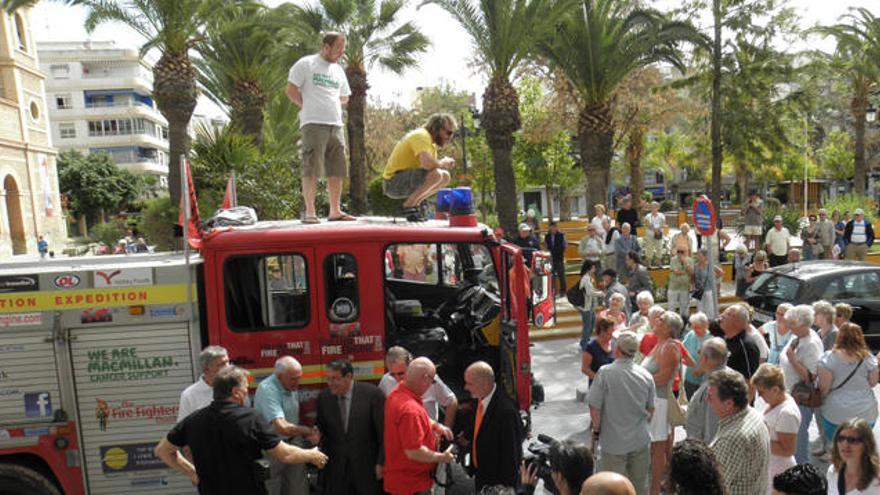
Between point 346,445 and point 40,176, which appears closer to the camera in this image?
point 346,445

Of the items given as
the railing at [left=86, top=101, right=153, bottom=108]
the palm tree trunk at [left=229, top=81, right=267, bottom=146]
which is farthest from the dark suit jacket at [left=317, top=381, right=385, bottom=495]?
the railing at [left=86, top=101, right=153, bottom=108]

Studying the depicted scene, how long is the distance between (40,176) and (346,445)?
4778 centimetres

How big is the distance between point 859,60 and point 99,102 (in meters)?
70.9

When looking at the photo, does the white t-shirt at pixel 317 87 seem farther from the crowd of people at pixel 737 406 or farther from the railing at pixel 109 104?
the railing at pixel 109 104

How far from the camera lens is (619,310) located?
26.1 ft

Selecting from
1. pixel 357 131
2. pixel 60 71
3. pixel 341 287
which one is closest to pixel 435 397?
pixel 341 287

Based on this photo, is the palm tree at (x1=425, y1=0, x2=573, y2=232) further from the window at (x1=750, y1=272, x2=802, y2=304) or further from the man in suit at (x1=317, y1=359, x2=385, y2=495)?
the man in suit at (x1=317, y1=359, x2=385, y2=495)

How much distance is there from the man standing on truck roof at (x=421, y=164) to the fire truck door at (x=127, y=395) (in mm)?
2797

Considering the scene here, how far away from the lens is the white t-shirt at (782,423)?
445 centimetres

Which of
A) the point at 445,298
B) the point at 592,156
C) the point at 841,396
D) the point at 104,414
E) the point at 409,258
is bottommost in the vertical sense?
the point at 841,396

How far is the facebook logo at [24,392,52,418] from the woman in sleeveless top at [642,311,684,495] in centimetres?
491

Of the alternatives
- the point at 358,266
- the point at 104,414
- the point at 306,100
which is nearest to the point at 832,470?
the point at 358,266

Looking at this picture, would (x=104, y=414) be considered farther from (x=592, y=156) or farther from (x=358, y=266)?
(x=592, y=156)

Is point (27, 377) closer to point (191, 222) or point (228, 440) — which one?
point (191, 222)
